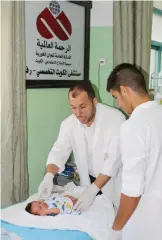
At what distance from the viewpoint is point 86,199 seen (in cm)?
179

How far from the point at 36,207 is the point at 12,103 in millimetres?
724

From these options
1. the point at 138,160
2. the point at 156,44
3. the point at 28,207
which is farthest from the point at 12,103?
the point at 156,44

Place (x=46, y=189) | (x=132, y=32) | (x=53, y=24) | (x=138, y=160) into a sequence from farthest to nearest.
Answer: (x=132, y=32)
(x=53, y=24)
(x=46, y=189)
(x=138, y=160)

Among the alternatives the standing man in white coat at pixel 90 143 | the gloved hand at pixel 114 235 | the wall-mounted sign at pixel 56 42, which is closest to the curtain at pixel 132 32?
the wall-mounted sign at pixel 56 42

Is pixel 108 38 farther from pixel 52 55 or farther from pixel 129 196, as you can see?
pixel 129 196

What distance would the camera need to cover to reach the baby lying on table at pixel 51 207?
5.64ft

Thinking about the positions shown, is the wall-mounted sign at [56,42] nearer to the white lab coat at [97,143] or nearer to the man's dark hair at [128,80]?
the white lab coat at [97,143]

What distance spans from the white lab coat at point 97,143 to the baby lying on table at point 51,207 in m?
0.30

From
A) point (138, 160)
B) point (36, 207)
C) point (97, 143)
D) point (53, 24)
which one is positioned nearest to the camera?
point (138, 160)

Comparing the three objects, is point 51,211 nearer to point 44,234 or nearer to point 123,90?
point 44,234

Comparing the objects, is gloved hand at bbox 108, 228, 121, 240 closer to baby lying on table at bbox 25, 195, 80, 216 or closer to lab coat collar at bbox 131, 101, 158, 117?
baby lying on table at bbox 25, 195, 80, 216

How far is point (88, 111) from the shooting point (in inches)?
77.7

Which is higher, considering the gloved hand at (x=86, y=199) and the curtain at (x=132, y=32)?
the curtain at (x=132, y=32)

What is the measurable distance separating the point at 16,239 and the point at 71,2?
1.98 meters
